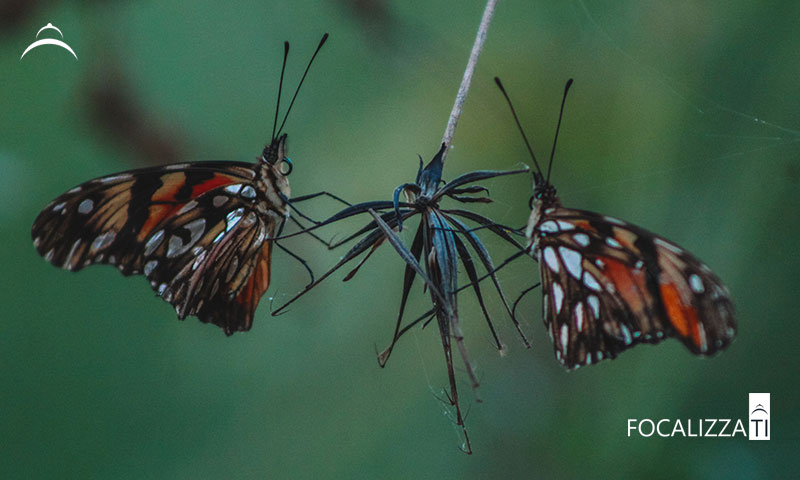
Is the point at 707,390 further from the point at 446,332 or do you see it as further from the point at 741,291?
the point at 446,332

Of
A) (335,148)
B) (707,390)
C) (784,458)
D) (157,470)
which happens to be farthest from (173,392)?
(784,458)

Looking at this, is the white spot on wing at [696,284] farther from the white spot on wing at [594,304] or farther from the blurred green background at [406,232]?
the blurred green background at [406,232]

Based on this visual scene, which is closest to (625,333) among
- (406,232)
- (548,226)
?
(548,226)

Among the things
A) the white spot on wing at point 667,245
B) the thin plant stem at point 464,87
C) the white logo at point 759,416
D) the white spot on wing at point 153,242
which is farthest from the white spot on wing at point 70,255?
the white logo at point 759,416

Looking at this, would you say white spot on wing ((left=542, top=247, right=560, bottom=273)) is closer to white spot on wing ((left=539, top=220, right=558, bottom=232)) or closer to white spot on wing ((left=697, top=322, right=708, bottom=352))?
white spot on wing ((left=539, top=220, right=558, bottom=232))

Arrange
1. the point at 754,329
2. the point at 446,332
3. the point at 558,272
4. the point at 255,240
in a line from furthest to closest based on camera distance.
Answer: the point at 754,329 → the point at 255,240 → the point at 558,272 → the point at 446,332

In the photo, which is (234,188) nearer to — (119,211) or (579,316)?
(119,211)

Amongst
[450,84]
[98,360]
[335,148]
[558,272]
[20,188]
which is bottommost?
[98,360]
